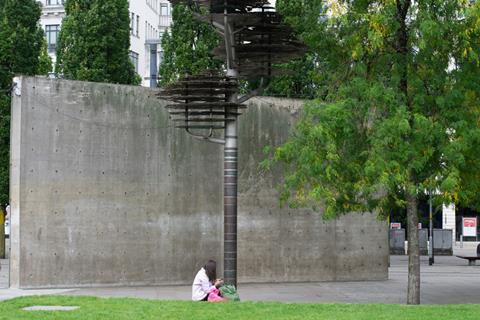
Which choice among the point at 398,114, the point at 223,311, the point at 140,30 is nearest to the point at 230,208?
the point at 398,114

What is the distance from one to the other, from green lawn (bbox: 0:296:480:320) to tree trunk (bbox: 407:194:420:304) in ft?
13.3

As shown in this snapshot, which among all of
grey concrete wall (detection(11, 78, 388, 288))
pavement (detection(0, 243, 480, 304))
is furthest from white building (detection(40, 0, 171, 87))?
pavement (detection(0, 243, 480, 304))

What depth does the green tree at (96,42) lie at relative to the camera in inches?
1351

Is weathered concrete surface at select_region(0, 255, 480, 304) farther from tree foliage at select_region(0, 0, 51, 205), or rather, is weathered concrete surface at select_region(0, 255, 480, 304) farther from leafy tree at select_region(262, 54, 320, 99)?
tree foliage at select_region(0, 0, 51, 205)

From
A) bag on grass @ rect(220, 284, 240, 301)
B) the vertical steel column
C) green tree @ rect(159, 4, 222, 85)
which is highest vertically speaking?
green tree @ rect(159, 4, 222, 85)

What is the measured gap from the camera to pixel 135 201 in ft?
77.9

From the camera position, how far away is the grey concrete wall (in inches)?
888

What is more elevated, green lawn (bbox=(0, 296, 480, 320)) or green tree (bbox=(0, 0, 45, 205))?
green tree (bbox=(0, 0, 45, 205))

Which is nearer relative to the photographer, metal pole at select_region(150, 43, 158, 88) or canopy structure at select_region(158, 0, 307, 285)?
canopy structure at select_region(158, 0, 307, 285)

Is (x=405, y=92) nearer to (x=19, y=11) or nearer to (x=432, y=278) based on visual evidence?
(x=432, y=278)

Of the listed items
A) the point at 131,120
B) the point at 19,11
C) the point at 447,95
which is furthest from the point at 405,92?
the point at 19,11

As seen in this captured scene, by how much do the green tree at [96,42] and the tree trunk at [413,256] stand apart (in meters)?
17.8

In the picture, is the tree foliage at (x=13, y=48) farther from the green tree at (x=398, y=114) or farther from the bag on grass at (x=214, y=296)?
the bag on grass at (x=214, y=296)

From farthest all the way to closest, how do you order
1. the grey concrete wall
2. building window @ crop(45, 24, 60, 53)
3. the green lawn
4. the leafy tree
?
building window @ crop(45, 24, 60, 53) → the leafy tree → the grey concrete wall → the green lawn
